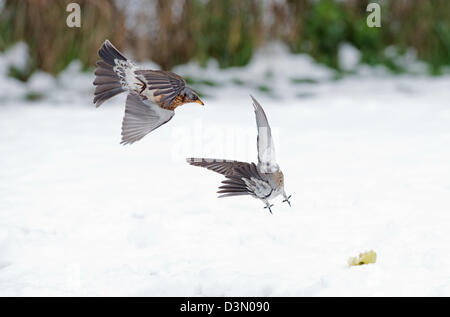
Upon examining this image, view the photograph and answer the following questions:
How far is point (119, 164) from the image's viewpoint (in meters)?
2.53

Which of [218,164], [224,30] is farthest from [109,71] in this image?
[224,30]

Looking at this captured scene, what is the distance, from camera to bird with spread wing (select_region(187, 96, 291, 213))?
2.53 feet

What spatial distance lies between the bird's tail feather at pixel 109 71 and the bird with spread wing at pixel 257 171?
Result: 0.14 metres

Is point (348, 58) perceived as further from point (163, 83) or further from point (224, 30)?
point (163, 83)

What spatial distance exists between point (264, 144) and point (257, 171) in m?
0.08

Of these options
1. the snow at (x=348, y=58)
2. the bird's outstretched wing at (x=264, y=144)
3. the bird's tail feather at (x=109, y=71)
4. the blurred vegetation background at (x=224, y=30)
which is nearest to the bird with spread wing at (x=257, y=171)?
the bird's outstretched wing at (x=264, y=144)

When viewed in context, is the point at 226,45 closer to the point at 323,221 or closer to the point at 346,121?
the point at 346,121

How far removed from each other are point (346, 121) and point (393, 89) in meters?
1.41

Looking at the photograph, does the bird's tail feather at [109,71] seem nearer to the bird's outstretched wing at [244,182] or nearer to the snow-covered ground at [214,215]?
the snow-covered ground at [214,215]

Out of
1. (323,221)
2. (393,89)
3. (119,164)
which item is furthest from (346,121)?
(323,221)

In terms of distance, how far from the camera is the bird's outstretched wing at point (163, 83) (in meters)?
0.77

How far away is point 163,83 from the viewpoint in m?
0.78

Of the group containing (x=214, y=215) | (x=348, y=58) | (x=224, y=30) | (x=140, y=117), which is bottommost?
(x=348, y=58)

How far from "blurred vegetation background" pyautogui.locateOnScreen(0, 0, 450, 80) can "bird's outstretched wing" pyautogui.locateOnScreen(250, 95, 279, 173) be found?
1.90m
